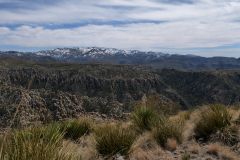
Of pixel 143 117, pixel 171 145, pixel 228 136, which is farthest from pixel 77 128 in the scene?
pixel 228 136

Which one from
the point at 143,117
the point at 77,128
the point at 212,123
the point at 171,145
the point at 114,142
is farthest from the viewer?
the point at 143,117

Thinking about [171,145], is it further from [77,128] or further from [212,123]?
[77,128]

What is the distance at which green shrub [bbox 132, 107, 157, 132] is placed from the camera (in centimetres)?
1081

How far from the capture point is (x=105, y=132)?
8461 millimetres

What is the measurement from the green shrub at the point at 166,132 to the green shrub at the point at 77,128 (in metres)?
2.06

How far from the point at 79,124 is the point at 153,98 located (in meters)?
2.31

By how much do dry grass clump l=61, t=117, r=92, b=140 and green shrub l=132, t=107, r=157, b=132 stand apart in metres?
1.27

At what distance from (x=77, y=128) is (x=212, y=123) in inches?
137

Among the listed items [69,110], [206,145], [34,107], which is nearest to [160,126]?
[206,145]

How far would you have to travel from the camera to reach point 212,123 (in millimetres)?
9852

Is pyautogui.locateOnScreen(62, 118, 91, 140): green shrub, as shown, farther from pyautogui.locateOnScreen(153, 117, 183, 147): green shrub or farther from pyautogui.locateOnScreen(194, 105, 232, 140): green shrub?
pyautogui.locateOnScreen(194, 105, 232, 140): green shrub

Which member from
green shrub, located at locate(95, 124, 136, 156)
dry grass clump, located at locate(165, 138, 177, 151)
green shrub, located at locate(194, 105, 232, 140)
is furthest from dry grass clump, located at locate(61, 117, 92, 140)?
green shrub, located at locate(194, 105, 232, 140)

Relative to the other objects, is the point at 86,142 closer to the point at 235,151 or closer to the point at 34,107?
the point at 235,151

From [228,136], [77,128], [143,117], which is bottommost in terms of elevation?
[77,128]
